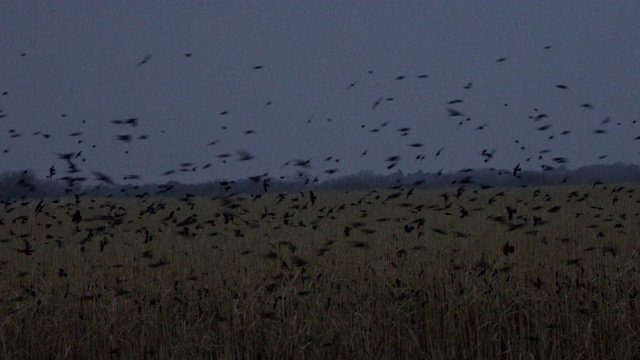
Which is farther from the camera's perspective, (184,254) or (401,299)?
(184,254)

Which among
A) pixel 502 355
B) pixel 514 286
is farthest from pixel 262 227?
pixel 502 355

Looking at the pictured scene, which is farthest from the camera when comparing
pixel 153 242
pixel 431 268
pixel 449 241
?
pixel 153 242

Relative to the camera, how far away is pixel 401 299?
23.8 ft

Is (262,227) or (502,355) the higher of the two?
(262,227)

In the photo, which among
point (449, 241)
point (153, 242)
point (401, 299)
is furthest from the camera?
point (153, 242)

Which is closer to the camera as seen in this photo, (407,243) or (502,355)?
(502,355)

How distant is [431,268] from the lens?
8.42 metres

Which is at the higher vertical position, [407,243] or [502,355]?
[407,243]

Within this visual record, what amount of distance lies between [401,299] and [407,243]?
4169 mm

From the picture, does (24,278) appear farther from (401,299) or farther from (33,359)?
(401,299)

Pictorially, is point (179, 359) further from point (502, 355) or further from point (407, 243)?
point (407, 243)

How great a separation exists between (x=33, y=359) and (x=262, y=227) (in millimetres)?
10162

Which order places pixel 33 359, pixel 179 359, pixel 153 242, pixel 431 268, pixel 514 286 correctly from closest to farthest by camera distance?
pixel 179 359, pixel 33 359, pixel 514 286, pixel 431 268, pixel 153 242

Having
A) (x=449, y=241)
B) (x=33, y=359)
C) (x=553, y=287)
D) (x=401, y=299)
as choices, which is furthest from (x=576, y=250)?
(x=33, y=359)
